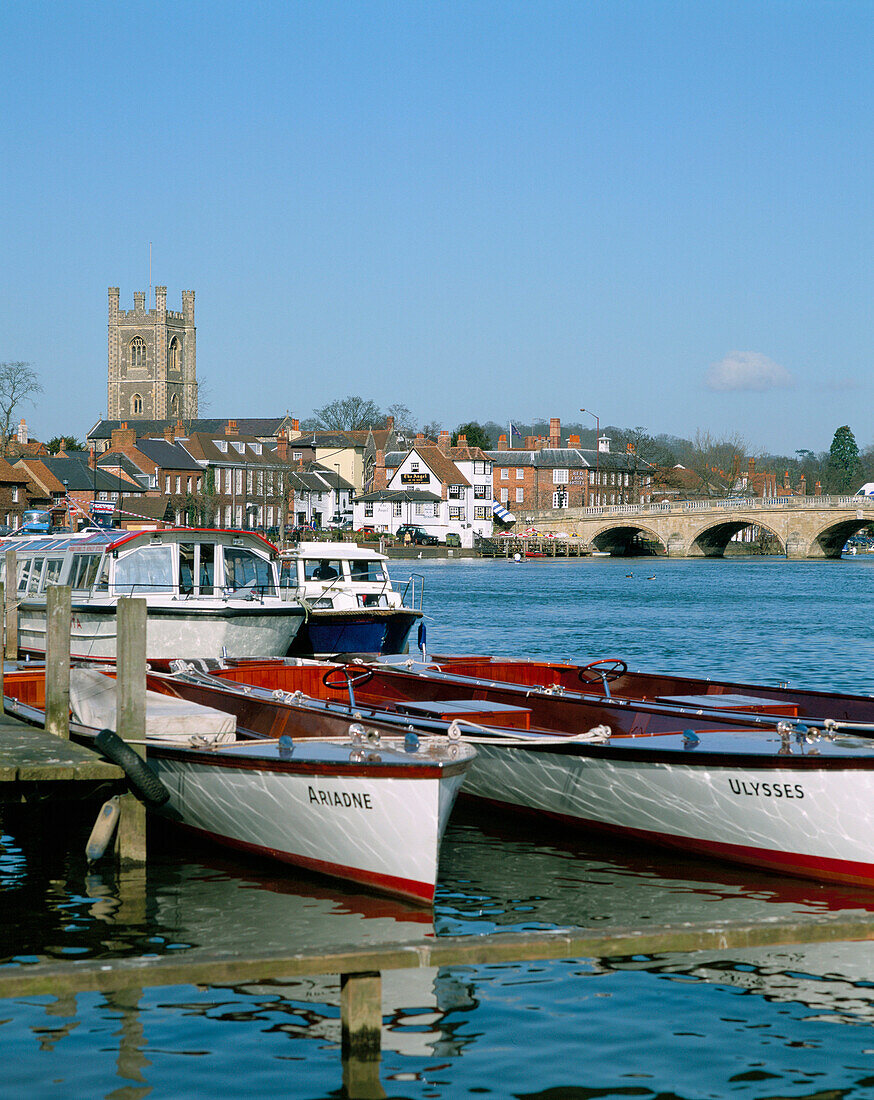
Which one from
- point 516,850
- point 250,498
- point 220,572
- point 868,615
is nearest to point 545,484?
point 250,498

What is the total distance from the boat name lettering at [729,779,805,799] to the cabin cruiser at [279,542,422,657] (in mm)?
12542

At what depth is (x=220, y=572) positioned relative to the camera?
23.1 m

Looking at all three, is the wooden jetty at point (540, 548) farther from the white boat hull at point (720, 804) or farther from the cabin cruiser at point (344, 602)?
the white boat hull at point (720, 804)

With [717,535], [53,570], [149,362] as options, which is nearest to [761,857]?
[53,570]

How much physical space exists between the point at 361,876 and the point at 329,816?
0.59 m

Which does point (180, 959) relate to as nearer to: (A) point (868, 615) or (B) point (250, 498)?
(A) point (868, 615)

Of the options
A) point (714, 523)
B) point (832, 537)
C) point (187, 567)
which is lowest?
point (832, 537)

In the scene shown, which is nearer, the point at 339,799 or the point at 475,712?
the point at 339,799

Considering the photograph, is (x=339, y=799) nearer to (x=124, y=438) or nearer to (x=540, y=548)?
(x=124, y=438)

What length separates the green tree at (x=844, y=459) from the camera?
178 metres

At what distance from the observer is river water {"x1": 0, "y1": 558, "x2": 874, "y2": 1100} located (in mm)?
7738

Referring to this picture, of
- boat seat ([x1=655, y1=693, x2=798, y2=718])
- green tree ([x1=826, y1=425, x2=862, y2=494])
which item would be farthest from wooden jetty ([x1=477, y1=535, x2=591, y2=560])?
boat seat ([x1=655, y1=693, x2=798, y2=718])

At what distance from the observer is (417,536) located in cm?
12138

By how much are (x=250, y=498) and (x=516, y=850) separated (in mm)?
103502
